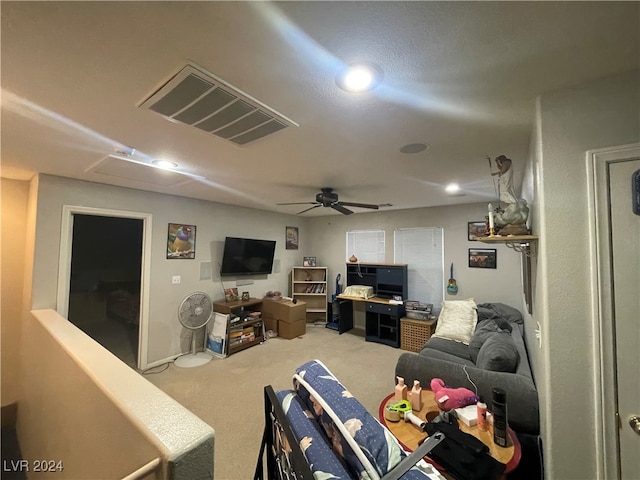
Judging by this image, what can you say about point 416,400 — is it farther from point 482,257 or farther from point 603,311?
point 482,257

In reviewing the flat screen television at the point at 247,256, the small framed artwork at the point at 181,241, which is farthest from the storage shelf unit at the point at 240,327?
the small framed artwork at the point at 181,241

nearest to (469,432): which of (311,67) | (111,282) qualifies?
(311,67)

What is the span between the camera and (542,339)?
1.38m

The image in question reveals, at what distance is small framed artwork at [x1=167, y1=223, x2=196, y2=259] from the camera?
3824 mm

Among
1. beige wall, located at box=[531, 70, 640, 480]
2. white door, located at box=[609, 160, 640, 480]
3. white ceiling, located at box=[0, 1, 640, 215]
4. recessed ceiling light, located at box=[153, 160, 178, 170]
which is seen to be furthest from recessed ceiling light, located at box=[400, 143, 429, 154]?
recessed ceiling light, located at box=[153, 160, 178, 170]

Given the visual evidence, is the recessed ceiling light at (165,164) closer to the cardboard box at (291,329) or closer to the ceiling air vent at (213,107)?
the ceiling air vent at (213,107)

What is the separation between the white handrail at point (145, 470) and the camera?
60 cm

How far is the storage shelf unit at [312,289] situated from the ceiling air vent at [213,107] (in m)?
4.25

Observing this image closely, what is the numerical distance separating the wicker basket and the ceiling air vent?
3.74 metres

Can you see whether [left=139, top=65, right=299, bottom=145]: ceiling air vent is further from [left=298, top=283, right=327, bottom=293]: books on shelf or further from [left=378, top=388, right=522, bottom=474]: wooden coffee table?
[left=298, top=283, right=327, bottom=293]: books on shelf

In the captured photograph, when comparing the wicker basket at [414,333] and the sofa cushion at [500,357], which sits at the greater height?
A: the sofa cushion at [500,357]

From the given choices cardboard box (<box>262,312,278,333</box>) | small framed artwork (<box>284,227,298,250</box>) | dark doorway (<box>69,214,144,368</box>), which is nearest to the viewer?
dark doorway (<box>69,214,144,368</box>)

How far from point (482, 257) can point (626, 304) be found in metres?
3.33

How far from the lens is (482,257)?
4.20m
